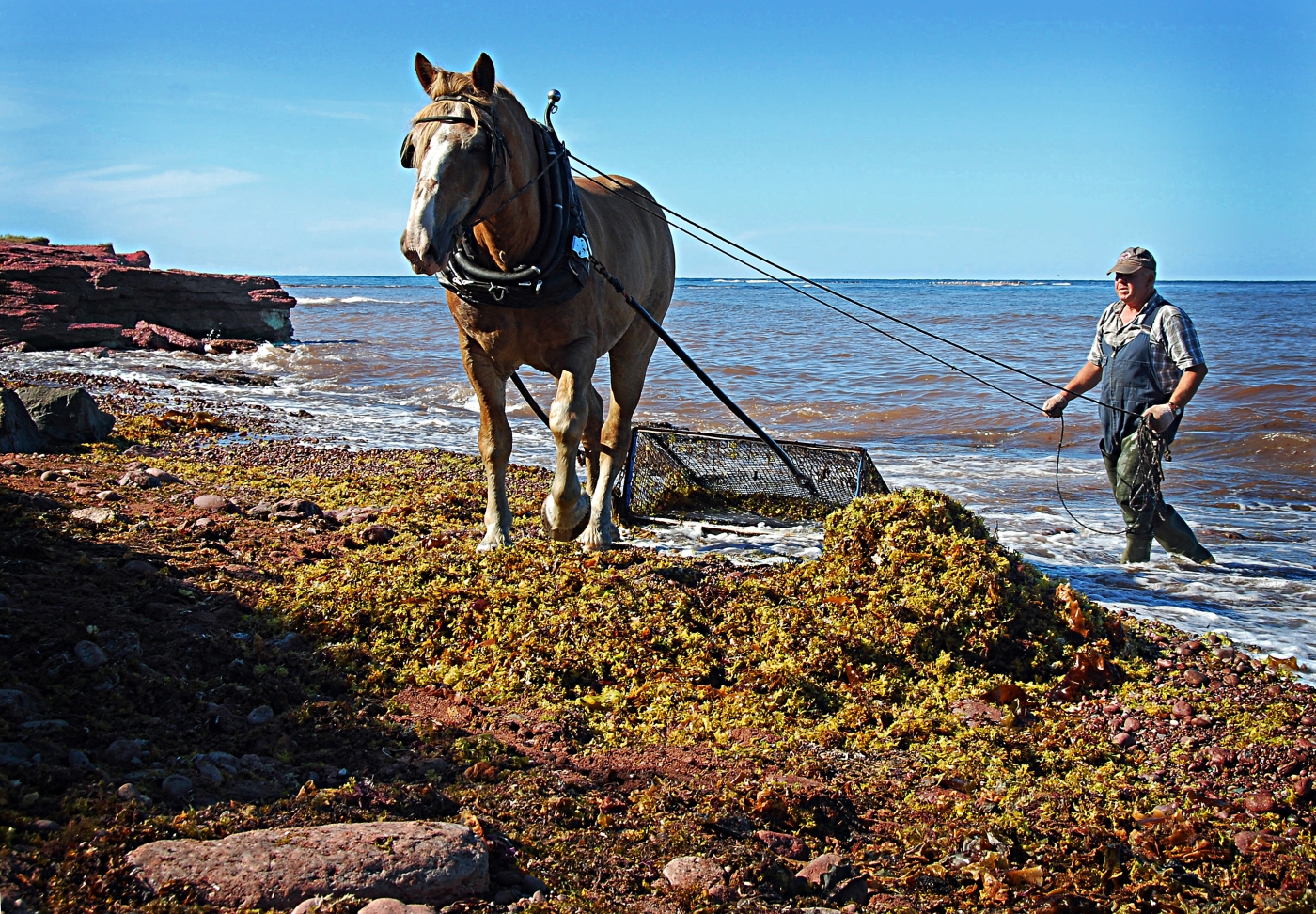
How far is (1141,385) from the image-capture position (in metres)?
6.35

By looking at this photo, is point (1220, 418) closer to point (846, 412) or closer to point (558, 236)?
point (846, 412)

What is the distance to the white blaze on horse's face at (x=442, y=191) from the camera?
3.96 meters

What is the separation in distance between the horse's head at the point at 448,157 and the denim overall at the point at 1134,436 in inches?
167

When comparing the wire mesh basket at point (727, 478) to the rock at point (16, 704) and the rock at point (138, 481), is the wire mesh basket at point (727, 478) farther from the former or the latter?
the rock at point (16, 704)

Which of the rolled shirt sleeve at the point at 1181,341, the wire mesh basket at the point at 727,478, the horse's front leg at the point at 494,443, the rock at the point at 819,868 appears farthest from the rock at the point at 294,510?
the rolled shirt sleeve at the point at 1181,341

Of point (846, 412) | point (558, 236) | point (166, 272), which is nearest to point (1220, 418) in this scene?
point (846, 412)

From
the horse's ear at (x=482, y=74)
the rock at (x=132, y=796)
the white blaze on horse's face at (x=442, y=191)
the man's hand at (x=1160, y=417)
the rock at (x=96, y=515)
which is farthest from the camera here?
the man's hand at (x=1160, y=417)

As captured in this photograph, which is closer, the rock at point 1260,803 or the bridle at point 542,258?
the rock at point 1260,803

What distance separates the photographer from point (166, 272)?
24.5 metres

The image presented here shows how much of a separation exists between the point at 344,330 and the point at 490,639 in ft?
96.5

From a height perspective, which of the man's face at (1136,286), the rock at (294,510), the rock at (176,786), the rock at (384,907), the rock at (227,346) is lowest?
the rock at (384,907)

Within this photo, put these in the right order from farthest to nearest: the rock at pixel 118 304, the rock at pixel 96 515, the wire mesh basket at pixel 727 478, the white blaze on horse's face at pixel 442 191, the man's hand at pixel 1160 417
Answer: the rock at pixel 118 304
the wire mesh basket at pixel 727 478
the man's hand at pixel 1160 417
the rock at pixel 96 515
the white blaze on horse's face at pixel 442 191

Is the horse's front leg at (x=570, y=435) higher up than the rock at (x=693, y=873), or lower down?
higher up

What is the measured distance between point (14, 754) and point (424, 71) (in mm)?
3382
